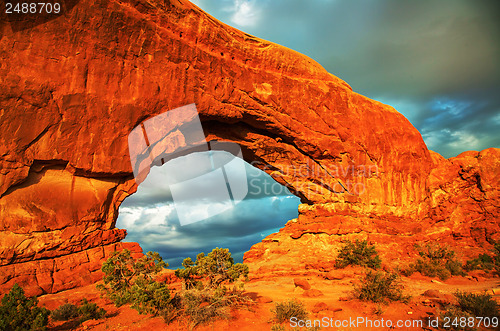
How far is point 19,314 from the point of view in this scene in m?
5.71

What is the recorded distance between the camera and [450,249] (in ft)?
52.7

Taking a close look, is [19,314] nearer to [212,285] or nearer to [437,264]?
[212,285]

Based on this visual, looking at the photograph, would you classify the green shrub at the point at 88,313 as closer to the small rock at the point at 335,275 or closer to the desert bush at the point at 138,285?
the desert bush at the point at 138,285

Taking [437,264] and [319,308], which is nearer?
[319,308]

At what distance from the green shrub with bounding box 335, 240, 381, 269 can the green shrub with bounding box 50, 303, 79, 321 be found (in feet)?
39.7

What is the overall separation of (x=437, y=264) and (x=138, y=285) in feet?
46.9

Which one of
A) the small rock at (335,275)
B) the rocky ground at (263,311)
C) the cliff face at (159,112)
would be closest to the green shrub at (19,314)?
the rocky ground at (263,311)

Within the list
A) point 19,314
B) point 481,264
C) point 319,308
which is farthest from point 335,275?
point 19,314

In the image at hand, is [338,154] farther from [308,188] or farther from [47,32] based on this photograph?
[47,32]

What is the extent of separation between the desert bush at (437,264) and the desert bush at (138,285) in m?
11.9

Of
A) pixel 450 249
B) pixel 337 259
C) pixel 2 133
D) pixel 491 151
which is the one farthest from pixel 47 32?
pixel 491 151

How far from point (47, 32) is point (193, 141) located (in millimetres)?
7411

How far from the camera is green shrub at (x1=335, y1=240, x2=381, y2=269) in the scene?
1411cm

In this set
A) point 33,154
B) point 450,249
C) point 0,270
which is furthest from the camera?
point 450,249
